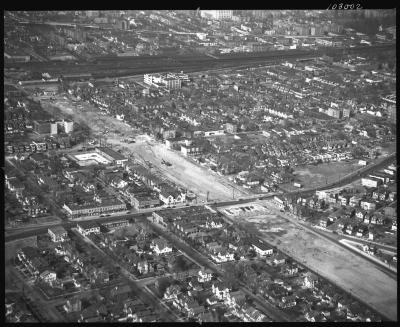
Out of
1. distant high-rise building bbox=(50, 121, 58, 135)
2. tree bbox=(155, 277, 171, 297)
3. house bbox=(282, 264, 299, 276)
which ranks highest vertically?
distant high-rise building bbox=(50, 121, 58, 135)

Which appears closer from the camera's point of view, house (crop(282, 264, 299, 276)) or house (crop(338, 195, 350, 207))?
house (crop(282, 264, 299, 276))

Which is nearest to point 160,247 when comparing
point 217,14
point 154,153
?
point 154,153

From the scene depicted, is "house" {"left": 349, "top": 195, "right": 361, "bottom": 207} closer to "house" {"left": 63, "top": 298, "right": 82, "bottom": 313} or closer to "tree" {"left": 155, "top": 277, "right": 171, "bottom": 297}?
"tree" {"left": 155, "top": 277, "right": 171, "bottom": 297}

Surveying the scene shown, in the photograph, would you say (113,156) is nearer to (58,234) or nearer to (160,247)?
(58,234)

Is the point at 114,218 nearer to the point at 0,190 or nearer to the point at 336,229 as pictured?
the point at 0,190

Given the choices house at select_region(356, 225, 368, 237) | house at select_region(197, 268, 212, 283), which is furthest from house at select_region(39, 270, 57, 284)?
house at select_region(356, 225, 368, 237)

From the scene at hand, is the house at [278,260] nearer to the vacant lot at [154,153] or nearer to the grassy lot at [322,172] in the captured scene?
the vacant lot at [154,153]

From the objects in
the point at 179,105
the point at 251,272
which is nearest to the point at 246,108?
the point at 179,105
